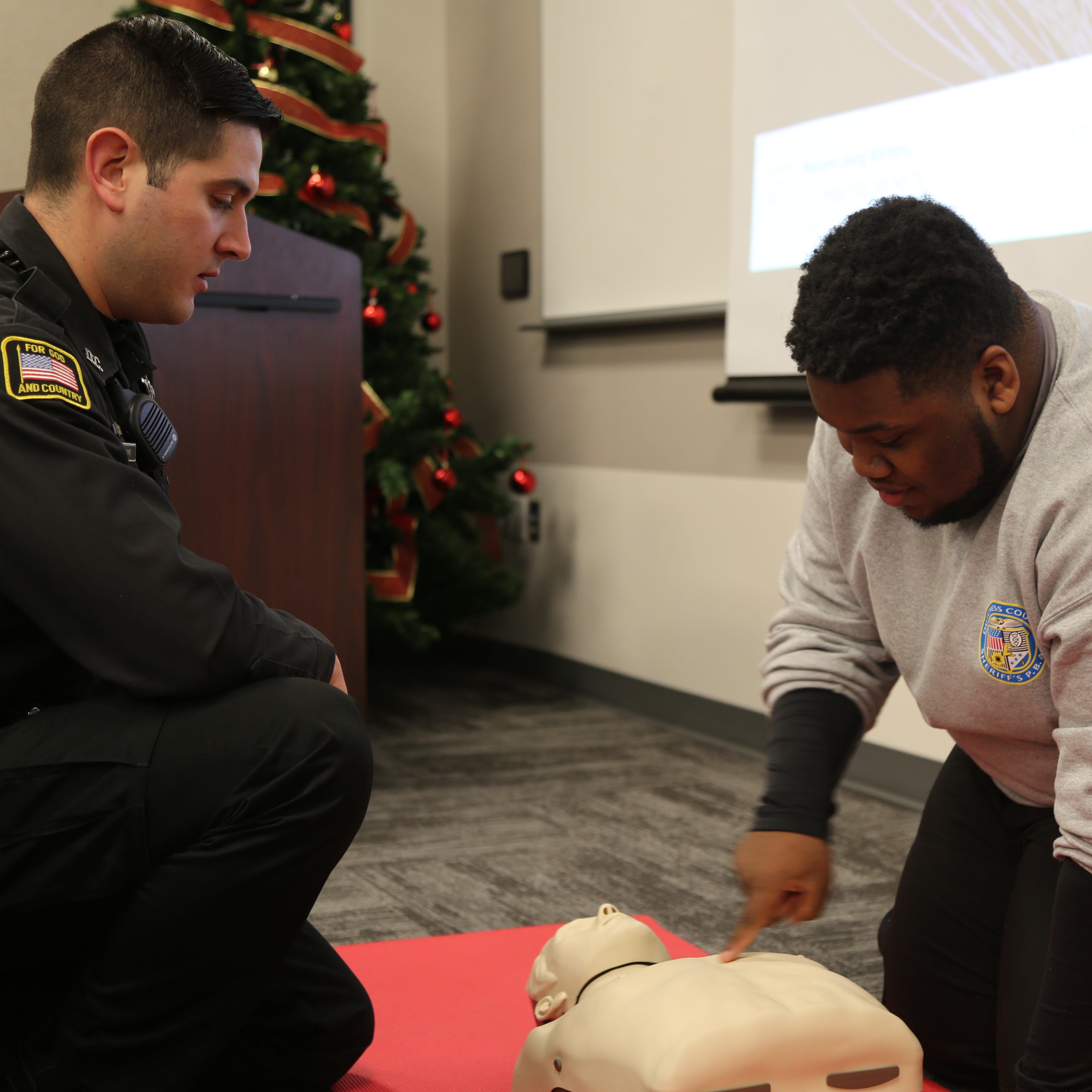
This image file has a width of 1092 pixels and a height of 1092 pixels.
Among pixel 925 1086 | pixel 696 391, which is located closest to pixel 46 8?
pixel 696 391

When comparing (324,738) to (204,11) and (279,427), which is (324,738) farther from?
(204,11)

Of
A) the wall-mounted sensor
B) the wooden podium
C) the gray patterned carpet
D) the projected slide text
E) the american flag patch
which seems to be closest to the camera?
the american flag patch

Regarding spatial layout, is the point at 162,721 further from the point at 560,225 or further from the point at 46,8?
the point at 46,8

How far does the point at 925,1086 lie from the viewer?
4.48 ft

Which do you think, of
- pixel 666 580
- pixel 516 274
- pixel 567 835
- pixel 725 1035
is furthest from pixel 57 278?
pixel 516 274

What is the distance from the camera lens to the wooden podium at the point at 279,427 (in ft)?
7.82

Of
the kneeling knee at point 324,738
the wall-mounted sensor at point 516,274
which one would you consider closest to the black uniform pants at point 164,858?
the kneeling knee at point 324,738

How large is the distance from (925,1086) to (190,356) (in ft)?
5.83

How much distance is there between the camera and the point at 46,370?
1060 mm

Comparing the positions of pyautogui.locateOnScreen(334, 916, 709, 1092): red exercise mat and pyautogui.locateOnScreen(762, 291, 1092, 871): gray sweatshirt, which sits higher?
pyautogui.locateOnScreen(762, 291, 1092, 871): gray sweatshirt

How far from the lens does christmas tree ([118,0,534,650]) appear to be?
9.81ft

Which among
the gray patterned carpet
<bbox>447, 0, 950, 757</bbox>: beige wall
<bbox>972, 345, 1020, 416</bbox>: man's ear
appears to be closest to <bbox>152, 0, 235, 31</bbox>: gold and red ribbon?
<bbox>447, 0, 950, 757</bbox>: beige wall

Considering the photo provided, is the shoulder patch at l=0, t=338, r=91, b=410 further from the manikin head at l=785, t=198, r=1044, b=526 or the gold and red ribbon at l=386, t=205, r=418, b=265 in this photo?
the gold and red ribbon at l=386, t=205, r=418, b=265

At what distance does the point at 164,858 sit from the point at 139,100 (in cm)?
71
